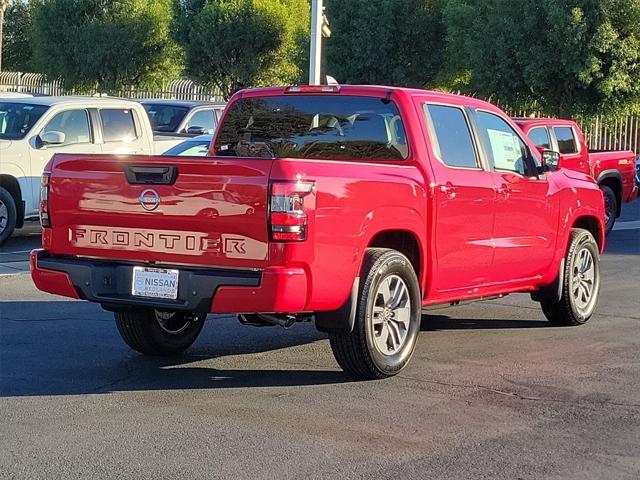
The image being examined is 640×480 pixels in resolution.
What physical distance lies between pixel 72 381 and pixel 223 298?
1.33m

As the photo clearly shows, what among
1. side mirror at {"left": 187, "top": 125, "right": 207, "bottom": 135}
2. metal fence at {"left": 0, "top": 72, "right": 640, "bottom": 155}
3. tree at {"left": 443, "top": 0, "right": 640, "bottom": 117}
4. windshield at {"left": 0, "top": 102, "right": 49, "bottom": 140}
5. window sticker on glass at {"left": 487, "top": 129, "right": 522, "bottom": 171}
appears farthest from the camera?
metal fence at {"left": 0, "top": 72, "right": 640, "bottom": 155}

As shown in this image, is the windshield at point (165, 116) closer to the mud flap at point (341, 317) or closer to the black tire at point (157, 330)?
the black tire at point (157, 330)

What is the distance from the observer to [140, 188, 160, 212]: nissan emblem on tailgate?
6941mm

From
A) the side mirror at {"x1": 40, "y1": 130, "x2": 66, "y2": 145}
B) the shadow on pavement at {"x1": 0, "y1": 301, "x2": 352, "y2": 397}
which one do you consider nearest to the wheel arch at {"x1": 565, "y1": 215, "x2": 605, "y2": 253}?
the shadow on pavement at {"x1": 0, "y1": 301, "x2": 352, "y2": 397}

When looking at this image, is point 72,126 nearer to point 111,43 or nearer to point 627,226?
point 627,226

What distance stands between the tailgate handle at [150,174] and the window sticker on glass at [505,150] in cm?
296

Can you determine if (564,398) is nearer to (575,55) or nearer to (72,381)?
(72,381)

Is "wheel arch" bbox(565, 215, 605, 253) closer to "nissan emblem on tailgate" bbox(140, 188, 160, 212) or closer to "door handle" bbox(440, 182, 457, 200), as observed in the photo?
"door handle" bbox(440, 182, 457, 200)

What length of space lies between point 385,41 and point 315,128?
2484 centimetres

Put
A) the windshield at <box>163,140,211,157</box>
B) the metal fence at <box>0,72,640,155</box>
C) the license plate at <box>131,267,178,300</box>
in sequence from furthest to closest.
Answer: the metal fence at <box>0,72,640,155</box> < the windshield at <box>163,140,211,157</box> < the license plate at <box>131,267,178,300</box>

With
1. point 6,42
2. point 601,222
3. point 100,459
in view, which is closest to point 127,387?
point 100,459

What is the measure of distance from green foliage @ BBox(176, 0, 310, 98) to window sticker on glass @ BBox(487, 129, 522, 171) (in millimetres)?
27141

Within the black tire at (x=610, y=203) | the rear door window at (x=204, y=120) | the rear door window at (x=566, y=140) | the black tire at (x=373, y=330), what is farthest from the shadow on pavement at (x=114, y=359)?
the rear door window at (x=204, y=120)

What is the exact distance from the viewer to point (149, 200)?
6.96m
